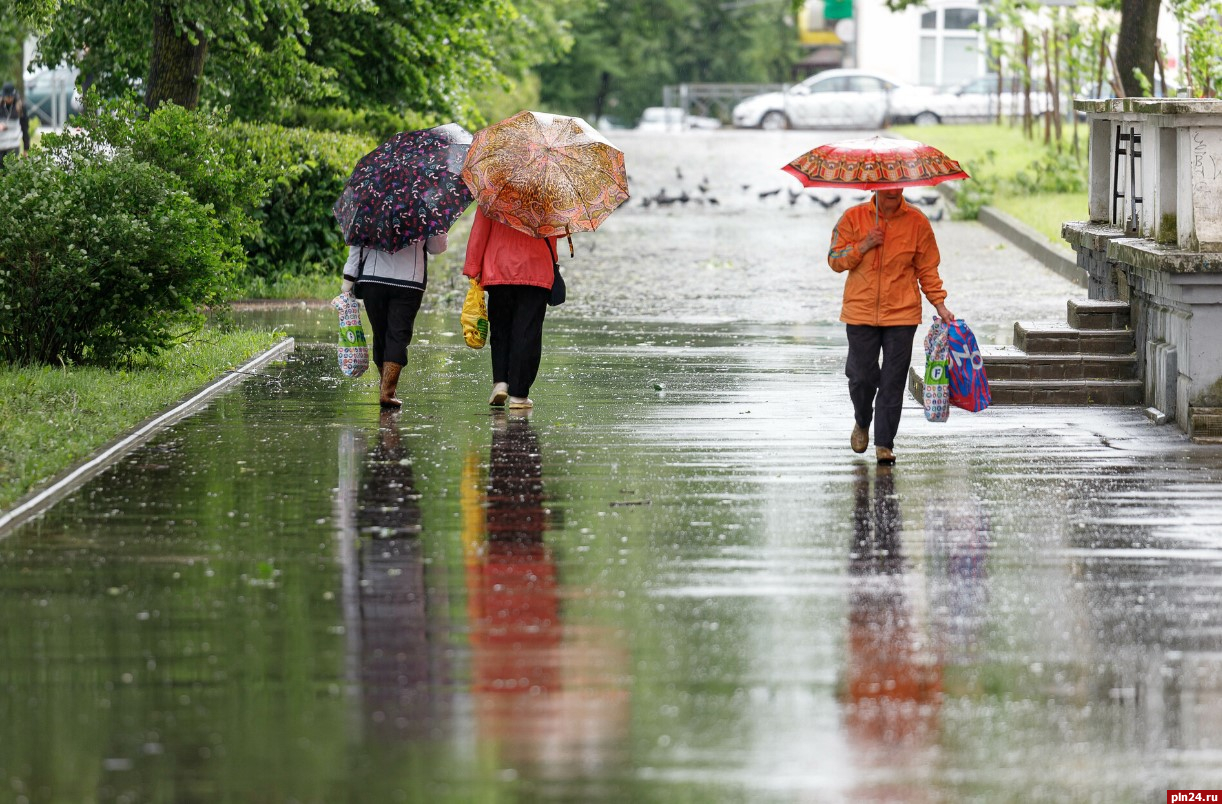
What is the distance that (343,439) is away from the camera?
10750 mm

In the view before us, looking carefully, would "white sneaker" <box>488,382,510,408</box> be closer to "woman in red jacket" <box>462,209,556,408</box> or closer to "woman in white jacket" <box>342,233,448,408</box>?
"woman in red jacket" <box>462,209,556,408</box>

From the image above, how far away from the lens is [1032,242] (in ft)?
79.3

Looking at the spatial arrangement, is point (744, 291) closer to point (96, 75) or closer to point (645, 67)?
point (96, 75)

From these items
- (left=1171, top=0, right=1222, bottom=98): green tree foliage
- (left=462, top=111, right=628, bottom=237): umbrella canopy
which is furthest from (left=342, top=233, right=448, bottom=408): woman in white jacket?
(left=1171, top=0, right=1222, bottom=98): green tree foliage

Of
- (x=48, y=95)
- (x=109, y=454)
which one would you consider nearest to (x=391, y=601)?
(x=109, y=454)

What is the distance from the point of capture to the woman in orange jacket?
9984mm

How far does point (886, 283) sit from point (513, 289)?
258 cm

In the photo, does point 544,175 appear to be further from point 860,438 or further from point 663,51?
point 663,51

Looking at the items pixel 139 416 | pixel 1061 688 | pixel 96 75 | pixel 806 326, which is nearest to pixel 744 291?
pixel 806 326

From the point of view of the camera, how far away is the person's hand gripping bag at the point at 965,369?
10391 millimetres

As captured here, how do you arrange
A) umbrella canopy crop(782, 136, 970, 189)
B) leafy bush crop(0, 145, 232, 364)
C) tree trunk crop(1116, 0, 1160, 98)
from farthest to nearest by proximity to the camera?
tree trunk crop(1116, 0, 1160, 98), leafy bush crop(0, 145, 232, 364), umbrella canopy crop(782, 136, 970, 189)

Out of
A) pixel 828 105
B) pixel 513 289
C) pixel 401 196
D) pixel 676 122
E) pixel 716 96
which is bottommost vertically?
pixel 513 289

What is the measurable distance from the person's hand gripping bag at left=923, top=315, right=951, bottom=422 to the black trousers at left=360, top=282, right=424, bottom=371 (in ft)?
10.5

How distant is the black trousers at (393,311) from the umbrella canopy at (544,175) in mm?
778
